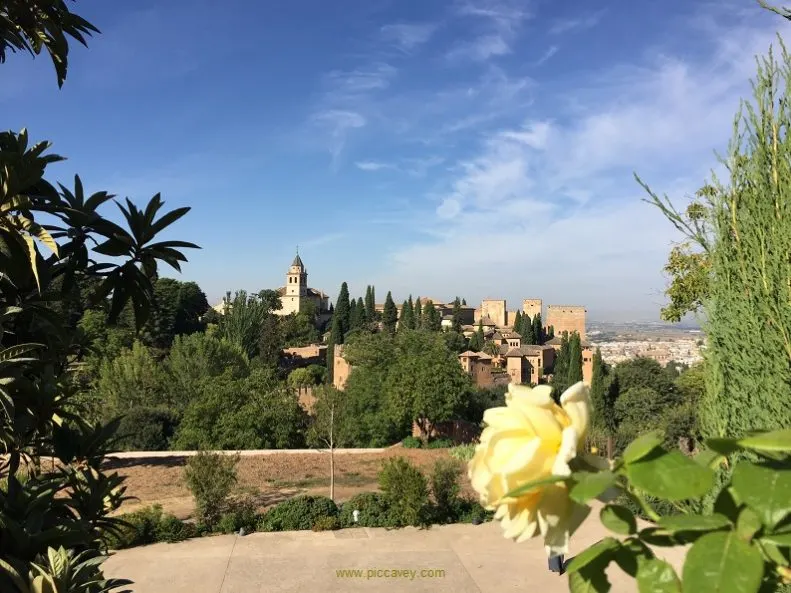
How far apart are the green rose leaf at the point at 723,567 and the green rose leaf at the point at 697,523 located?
0.4 inches

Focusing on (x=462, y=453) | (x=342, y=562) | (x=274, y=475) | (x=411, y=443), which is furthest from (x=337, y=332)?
(x=342, y=562)

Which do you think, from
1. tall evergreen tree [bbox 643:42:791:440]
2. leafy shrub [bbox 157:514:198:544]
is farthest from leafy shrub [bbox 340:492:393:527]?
tall evergreen tree [bbox 643:42:791:440]

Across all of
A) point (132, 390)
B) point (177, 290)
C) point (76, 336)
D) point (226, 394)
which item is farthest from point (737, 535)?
point (177, 290)

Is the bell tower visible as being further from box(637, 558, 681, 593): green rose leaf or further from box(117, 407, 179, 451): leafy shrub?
box(637, 558, 681, 593): green rose leaf

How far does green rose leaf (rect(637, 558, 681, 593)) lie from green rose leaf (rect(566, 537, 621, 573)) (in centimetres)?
3

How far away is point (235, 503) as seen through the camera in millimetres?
11367

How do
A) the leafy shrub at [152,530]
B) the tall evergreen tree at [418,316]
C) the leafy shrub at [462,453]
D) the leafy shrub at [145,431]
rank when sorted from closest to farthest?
the leafy shrub at [152,530], the leafy shrub at [462,453], the leafy shrub at [145,431], the tall evergreen tree at [418,316]

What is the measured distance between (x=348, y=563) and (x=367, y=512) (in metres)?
2.28

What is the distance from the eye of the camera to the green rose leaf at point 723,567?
1.53 ft

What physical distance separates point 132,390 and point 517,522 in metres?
26.7

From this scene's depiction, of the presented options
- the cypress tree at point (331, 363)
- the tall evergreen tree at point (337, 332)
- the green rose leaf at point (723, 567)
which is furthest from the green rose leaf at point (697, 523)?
the tall evergreen tree at point (337, 332)

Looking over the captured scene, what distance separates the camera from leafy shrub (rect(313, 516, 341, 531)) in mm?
10500

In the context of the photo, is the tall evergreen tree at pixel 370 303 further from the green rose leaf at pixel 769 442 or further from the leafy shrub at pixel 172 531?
the green rose leaf at pixel 769 442

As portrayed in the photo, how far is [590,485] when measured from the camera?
529mm
